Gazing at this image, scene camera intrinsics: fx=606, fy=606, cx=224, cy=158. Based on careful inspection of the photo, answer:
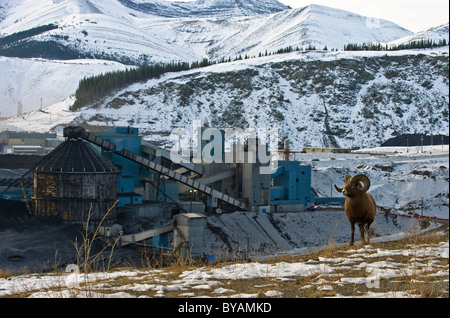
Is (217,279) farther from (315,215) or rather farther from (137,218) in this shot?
(315,215)

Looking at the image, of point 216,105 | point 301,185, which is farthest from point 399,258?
point 216,105

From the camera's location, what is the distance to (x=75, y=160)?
51.8 m

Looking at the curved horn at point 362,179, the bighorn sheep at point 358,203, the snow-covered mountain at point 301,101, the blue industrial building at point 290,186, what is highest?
the snow-covered mountain at point 301,101

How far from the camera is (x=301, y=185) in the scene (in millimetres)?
67375

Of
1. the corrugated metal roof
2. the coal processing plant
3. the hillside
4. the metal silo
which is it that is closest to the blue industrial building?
the coal processing plant

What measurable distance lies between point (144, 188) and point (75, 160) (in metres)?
10.9

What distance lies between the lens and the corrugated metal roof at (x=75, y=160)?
51.3 meters

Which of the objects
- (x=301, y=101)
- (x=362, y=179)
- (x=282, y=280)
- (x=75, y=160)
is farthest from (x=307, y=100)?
(x=282, y=280)

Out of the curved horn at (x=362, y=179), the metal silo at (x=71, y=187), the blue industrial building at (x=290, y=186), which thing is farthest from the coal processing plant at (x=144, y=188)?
the curved horn at (x=362, y=179)

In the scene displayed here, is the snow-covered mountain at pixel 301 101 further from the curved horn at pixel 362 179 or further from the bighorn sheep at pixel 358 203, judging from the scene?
the bighorn sheep at pixel 358 203

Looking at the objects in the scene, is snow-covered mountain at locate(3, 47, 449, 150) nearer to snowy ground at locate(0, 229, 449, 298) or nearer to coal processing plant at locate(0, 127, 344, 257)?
coal processing plant at locate(0, 127, 344, 257)

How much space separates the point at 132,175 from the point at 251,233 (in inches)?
558

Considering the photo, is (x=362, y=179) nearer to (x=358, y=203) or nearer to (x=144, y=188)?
(x=358, y=203)

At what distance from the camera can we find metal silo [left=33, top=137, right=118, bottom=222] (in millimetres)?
50531
